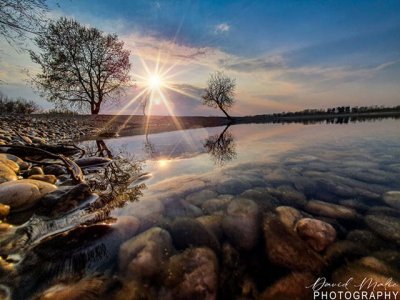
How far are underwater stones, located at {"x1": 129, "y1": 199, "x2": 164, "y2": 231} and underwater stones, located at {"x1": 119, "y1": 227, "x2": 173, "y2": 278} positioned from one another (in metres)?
0.29

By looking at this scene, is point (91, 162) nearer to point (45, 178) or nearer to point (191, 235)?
point (45, 178)

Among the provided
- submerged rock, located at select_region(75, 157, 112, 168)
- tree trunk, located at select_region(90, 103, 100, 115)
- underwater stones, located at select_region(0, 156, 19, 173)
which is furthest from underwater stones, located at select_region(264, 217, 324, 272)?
tree trunk, located at select_region(90, 103, 100, 115)

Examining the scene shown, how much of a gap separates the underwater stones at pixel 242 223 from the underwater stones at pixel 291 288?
55 centimetres

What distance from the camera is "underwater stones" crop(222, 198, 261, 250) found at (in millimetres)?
2484

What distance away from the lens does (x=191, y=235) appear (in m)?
2.56

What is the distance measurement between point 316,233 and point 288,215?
0.54m

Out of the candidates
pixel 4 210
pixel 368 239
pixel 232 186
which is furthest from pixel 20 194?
pixel 368 239

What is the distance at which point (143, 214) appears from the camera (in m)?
3.11

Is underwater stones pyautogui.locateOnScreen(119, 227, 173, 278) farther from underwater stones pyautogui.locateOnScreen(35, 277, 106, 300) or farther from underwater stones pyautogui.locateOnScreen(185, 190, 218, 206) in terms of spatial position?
underwater stones pyautogui.locateOnScreen(185, 190, 218, 206)

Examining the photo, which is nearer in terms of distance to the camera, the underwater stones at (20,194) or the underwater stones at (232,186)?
the underwater stones at (20,194)

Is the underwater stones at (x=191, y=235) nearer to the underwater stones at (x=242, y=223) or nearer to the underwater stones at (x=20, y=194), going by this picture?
the underwater stones at (x=242, y=223)

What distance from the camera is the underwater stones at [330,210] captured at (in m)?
2.89

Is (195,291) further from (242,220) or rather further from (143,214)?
(143,214)

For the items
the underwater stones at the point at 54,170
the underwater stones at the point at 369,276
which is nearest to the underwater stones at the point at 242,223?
the underwater stones at the point at 369,276
